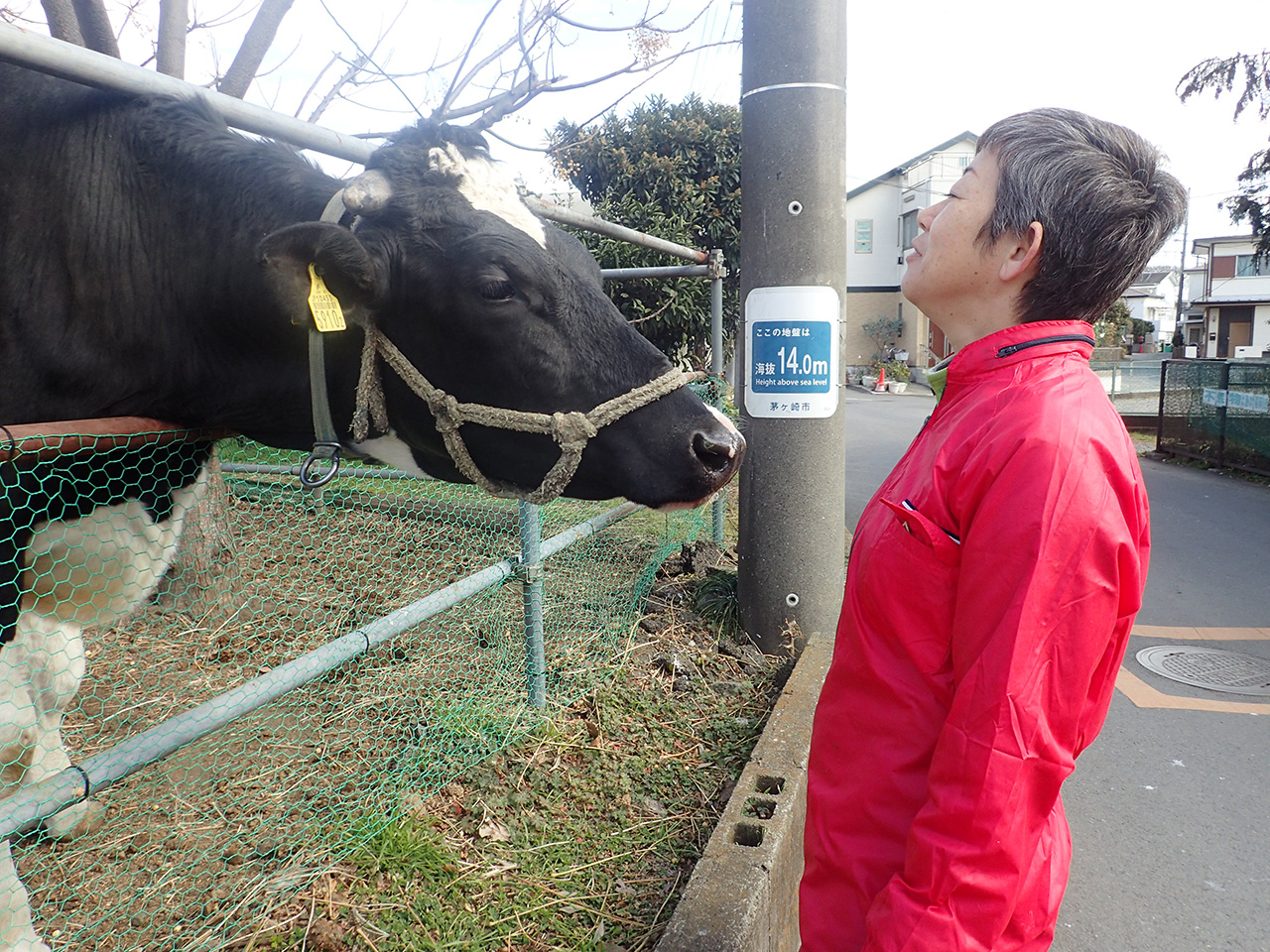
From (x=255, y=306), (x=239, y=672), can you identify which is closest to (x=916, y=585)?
(x=255, y=306)

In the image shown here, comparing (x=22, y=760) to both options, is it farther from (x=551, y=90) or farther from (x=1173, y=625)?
(x=1173, y=625)

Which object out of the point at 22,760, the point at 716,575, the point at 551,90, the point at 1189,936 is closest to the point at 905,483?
the point at 1189,936

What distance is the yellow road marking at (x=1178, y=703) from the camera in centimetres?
407

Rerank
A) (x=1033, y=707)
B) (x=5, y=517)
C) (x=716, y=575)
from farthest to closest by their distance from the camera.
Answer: (x=716, y=575), (x=5, y=517), (x=1033, y=707)

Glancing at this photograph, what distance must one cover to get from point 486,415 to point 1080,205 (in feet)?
4.01

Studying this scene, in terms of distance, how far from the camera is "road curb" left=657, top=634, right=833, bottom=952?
2047mm

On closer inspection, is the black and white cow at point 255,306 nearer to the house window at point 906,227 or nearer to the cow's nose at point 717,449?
the cow's nose at point 717,449

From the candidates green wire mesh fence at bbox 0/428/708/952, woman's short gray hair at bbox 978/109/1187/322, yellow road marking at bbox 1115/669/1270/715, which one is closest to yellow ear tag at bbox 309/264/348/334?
green wire mesh fence at bbox 0/428/708/952

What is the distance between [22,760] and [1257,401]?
1183 centimetres

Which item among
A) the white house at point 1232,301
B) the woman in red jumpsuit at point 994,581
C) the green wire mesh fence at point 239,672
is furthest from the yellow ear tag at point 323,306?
the white house at point 1232,301

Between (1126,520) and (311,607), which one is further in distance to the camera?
(311,607)

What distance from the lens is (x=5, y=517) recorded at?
1.78 meters

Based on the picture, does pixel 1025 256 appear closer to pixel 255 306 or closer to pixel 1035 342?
pixel 1035 342

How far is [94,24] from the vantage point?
3.72 m
